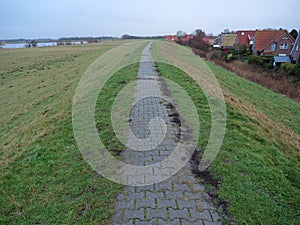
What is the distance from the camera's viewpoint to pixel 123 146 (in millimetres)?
4719

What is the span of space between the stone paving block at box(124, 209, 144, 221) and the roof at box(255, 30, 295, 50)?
131ft

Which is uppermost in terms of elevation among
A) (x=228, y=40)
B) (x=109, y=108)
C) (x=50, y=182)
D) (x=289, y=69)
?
(x=228, y=40)

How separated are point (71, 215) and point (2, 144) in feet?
16.1

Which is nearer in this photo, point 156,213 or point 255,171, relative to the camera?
point 156,213

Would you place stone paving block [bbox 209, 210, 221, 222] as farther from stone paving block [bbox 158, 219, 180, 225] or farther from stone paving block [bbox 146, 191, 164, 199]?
stone paving block [bbox 146, 191, 164, 199]

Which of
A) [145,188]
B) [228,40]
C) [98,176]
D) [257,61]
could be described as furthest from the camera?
[228,40]

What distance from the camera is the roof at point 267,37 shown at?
35.3 meters

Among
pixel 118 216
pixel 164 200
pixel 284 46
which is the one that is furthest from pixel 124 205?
pixel 284 46

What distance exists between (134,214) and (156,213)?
0.30 m

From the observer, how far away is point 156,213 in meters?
2.91

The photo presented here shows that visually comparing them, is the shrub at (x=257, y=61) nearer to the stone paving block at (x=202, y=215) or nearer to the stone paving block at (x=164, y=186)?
the stone paving block at (x=164, y=186)

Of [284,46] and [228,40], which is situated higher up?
[228,40]

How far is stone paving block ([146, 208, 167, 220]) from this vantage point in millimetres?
2840

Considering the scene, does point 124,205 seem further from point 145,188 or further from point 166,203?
point 166,203
